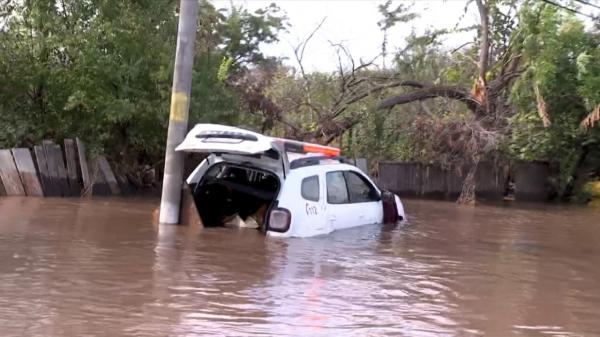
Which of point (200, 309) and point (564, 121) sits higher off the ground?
point (564, 121)

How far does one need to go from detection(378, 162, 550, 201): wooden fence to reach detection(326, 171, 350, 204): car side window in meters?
10.4

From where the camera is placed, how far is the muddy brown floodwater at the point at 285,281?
250 inches

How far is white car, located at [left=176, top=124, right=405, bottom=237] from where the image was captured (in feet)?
34.0

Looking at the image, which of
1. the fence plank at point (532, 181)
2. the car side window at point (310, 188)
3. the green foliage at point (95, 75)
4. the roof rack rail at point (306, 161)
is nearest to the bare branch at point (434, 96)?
the fence plank at point (532, 181)

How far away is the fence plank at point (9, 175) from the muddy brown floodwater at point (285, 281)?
3395mm

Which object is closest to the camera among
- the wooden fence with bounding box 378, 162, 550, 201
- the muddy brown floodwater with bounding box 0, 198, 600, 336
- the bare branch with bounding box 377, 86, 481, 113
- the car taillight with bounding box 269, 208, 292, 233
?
the muddy brown floodwater with bounding box 0, 198, 600, 336

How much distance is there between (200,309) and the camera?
668cm

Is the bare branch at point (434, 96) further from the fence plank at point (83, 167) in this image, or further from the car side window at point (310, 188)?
the car side window at point (310, 188)

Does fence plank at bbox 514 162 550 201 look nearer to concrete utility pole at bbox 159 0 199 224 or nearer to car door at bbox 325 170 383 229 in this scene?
car door at bbox 325 170 383 229

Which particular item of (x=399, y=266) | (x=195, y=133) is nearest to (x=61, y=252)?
(x=195, y=133)

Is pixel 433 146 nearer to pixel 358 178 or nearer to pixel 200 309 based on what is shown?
pixel 358 178

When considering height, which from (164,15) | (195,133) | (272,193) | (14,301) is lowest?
(14,301)

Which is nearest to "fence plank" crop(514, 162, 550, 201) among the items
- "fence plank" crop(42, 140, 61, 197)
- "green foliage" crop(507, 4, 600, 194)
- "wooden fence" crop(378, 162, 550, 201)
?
"wooden fence" crop(378, 162, 550, 201)

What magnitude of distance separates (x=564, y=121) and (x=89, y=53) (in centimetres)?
1304
